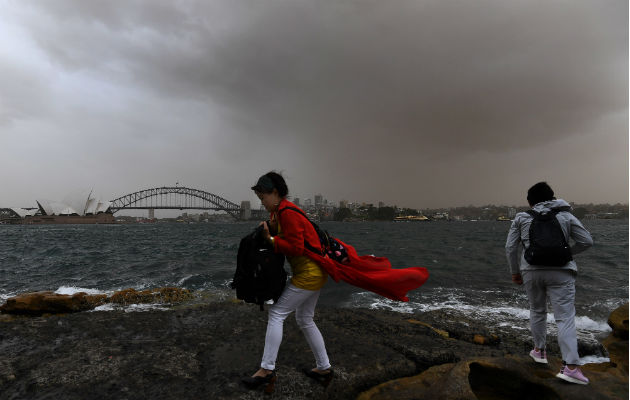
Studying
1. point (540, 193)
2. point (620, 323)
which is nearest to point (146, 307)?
point (540, 193)

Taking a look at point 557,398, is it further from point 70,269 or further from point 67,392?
A: point 70,269

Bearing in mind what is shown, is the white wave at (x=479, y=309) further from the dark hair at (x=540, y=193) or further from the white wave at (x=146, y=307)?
the white wave at (x=146, y=307)

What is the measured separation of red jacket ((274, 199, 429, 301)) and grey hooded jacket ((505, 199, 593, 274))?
3.62 ft

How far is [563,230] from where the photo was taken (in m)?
2.77

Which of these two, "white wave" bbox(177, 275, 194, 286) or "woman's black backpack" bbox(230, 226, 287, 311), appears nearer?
"woman's black backpack" bbox(230, 226, 287, 311)

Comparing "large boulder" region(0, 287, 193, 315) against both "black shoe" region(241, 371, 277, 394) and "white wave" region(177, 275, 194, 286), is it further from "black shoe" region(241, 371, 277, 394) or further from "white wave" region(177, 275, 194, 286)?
"black shoe" region(241, 371, 277, 394)

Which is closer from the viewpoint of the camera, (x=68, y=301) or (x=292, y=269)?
(x=292, y=269)

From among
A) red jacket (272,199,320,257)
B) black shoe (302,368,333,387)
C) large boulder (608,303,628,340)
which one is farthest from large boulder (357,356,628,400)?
large boulder (608,303,628,340)

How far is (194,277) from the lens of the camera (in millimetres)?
11688

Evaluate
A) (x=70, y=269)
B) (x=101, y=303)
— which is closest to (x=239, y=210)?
(x=70, y=269)

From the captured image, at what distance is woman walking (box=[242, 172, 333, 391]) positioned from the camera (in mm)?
2264

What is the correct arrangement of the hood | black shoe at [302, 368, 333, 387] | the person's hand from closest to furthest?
black shoe at [302, 368, 333, 387]
the hood
the person's hand

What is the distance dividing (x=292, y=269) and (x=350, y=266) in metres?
0.46

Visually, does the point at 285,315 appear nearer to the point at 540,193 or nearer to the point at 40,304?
the point at 540,193
